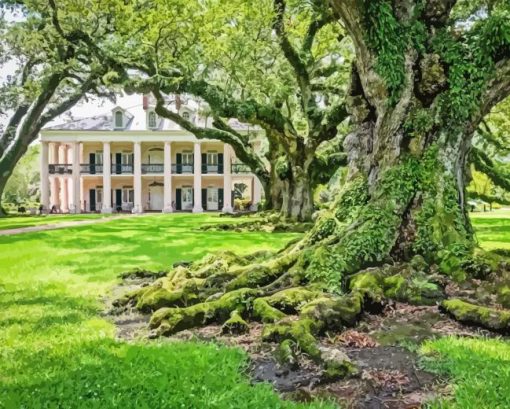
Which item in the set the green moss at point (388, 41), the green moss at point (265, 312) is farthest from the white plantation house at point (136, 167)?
Result: the green moss at point (265, 312)

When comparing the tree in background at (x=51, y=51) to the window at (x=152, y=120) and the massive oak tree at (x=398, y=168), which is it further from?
the window at (x=152, y=120)

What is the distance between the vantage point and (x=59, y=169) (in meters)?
55.7

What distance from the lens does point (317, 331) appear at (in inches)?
241

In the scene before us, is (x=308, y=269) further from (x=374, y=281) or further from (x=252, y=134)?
(x=252, y=134)

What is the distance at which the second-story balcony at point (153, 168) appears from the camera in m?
55.6

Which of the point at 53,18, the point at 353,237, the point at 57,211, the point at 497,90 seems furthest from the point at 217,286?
the point at 57,211

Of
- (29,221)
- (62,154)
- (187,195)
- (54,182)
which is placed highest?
(62,154)

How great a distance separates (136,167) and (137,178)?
3.40 ft

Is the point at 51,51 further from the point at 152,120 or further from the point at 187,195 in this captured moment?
the point at 187,195

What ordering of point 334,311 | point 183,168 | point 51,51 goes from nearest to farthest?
point 334,311
point 51,51
point 183,168

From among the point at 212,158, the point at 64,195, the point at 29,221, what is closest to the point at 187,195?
the point at 212,158

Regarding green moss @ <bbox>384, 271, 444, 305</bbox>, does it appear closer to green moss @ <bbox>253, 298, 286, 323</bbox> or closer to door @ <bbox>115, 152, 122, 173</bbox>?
green moss @ <bbox>253, 298, 286, 323</bbox>

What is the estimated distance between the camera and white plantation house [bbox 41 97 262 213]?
53.6 metres

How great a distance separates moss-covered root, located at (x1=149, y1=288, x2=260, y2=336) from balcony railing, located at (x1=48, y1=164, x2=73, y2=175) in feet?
168
